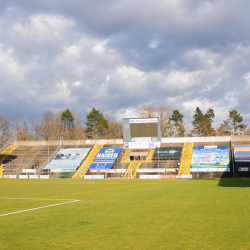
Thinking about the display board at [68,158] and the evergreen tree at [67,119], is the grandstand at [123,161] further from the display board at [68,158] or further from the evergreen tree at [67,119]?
the evergreen tree at [67,119]

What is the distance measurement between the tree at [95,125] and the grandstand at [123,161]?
24603mm

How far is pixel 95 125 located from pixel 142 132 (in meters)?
41.4

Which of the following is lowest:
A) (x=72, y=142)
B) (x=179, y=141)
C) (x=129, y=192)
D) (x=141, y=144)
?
(x=129, y=192)

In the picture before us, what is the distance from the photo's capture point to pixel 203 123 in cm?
8931

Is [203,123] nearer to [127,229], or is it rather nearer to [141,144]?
[141,144]

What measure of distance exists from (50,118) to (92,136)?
1560cm

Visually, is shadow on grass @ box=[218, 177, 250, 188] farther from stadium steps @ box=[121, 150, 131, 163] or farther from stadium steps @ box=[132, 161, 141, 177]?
stadium steps @ box=[121, 150, 131, 163]

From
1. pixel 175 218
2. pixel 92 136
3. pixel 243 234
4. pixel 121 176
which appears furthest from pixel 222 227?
pixel 92 136

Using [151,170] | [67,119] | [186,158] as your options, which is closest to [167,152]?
[186,158]

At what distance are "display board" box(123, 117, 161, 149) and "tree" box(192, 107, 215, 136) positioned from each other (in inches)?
1570

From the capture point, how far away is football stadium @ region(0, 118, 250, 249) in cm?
577

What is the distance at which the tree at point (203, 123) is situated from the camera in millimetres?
89250

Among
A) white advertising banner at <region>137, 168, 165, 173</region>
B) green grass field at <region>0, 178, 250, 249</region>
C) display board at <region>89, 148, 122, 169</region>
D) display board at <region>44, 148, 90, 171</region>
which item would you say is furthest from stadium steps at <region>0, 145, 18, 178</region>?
green grass field at <region>0, 178, 250, 249</region>

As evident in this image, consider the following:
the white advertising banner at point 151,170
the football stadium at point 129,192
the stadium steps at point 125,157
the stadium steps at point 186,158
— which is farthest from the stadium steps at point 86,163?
the stadium steps at point 186,158
